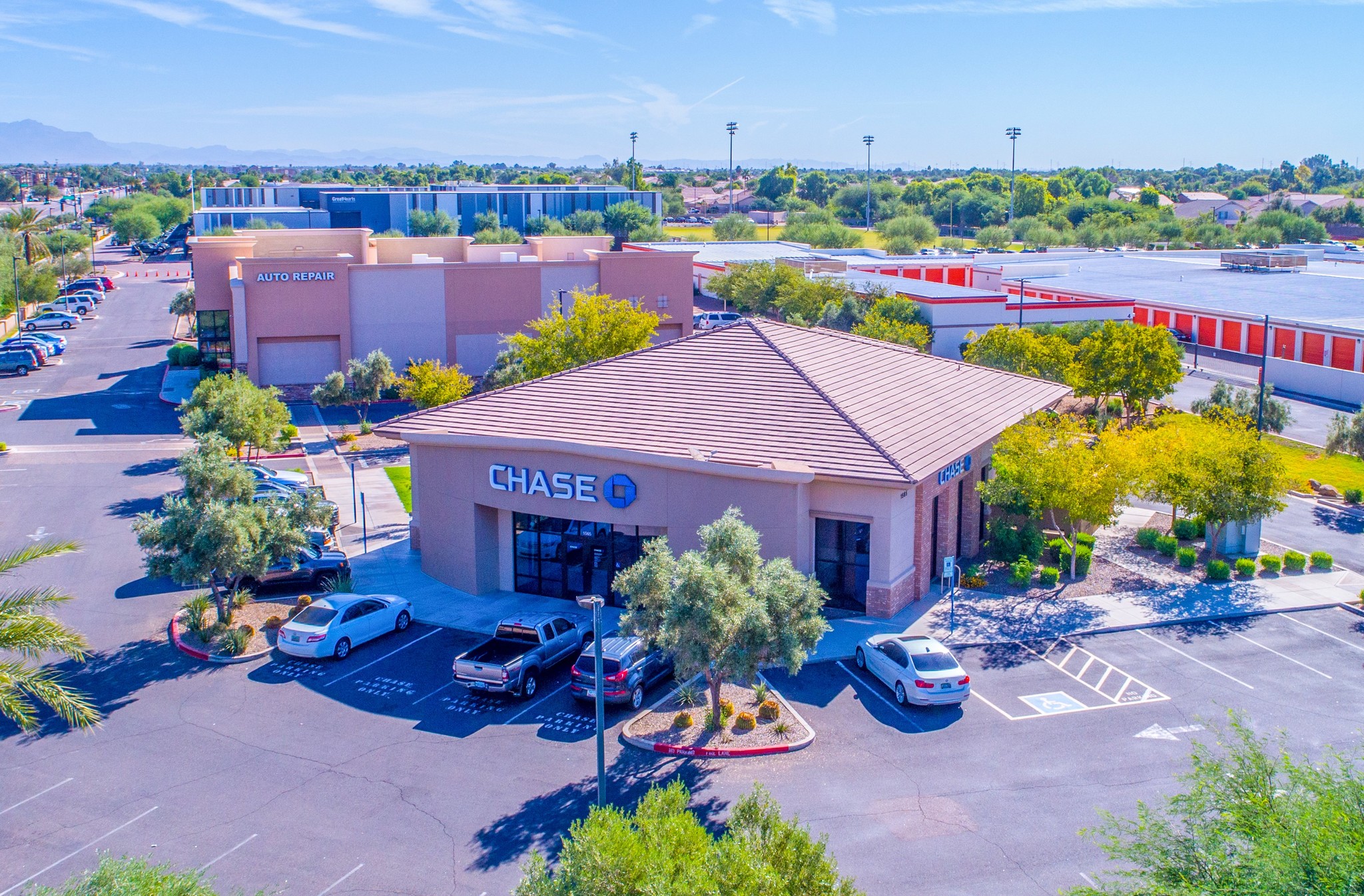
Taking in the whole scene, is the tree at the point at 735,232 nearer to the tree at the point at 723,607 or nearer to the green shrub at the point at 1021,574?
the green shrub at the point at 1021,574

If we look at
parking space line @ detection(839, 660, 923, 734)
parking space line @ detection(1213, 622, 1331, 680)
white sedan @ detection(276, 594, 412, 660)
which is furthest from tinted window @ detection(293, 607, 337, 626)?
parking space line @ detection(1213, 622, 1331, 680)

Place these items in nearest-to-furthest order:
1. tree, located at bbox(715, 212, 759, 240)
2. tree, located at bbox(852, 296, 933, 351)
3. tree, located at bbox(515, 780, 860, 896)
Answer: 1. tree, located at bbox(515, 780, 860, 896)
2. tree, located at bbox(852, 296, 933, 351)
3. tree, located at bbox(715, 212, 759, 240)

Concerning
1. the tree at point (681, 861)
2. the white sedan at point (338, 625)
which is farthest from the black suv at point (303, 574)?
the tree at point (681, 861)

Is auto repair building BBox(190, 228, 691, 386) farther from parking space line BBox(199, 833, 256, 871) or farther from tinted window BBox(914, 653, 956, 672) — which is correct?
parking space line BBox(199, 833, 256, 871)

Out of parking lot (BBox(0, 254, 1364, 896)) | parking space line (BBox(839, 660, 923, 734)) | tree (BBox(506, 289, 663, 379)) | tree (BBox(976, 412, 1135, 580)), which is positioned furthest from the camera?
tree (BBox(506, 289, 663, 379))

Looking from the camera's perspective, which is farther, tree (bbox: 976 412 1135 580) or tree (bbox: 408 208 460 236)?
tree (bbox: 408 208 460 236)

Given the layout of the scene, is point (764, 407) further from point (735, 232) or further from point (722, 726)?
Answer: point (735, 232)

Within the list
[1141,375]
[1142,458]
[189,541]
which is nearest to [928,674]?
[1142,458]
